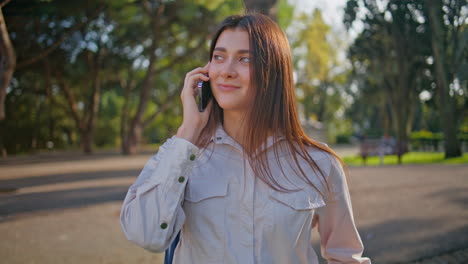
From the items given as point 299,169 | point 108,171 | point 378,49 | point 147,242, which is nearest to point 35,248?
point 147,242

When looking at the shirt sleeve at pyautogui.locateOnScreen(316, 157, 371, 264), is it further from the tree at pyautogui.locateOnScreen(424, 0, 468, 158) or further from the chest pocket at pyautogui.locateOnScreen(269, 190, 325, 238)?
the tree at pyautogui.locateOnScreen(424, 0, 468, 158)

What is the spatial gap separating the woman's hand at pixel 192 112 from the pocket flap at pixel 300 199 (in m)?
0.44

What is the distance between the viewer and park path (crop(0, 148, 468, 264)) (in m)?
4.27

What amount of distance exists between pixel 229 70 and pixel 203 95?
7.5 inches

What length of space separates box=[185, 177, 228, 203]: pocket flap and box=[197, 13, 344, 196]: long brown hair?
169 millimetres

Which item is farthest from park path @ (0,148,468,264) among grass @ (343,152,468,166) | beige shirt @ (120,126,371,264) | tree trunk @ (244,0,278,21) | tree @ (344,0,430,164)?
tree trunk @ (244,0,278,21)

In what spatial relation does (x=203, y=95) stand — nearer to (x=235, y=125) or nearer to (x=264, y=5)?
(x=235, y=125)

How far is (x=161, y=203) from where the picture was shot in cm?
145

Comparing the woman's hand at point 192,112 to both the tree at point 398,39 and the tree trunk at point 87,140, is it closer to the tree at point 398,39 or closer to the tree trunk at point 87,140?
the tree at point 398,39

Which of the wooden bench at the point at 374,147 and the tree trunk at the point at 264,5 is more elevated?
the tree trunk at the point at 264,5

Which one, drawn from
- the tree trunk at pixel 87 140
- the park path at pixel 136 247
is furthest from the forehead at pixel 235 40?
the tree trunk at pixel 87 140

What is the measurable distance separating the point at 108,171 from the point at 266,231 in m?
12.2

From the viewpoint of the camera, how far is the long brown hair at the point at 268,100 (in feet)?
5.47

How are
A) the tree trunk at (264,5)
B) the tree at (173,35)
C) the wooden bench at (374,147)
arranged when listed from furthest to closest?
the tree at (173,35)
the wooden bench at (374,147)
the tree trunk at (264,5)
